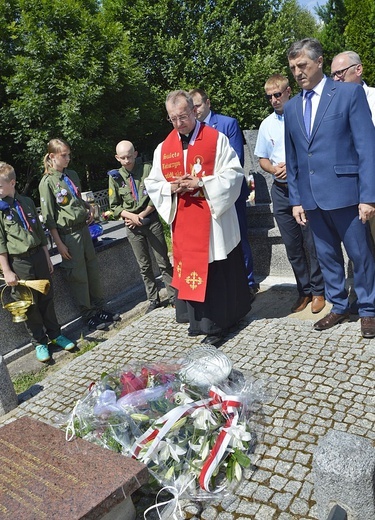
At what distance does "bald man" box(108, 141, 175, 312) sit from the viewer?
5.22m

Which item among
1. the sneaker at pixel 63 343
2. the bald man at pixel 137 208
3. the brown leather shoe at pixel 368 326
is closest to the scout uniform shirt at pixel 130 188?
the bald man at pixel 137 208

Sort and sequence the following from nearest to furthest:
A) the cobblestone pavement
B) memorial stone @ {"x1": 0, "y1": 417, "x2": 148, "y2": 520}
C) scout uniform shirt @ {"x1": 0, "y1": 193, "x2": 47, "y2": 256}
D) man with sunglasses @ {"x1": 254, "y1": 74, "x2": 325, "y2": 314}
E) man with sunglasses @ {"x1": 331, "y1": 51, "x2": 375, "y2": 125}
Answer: memorial stone @ {"x1": 0, "y1": 417, "x2": 148, "y2": 520}
the cobblestone pavement
man with sunglasses @ {"x1": 331, "y1": 51, "x2": 375, "y2": 125}
scout uniform shirt @ {"x1": 0, "y1": 193, "x2": 47, "y2": 256}
man with sunglasses @ {"x1": 254, "y1": 74, "x2": 325, "y2": 314}

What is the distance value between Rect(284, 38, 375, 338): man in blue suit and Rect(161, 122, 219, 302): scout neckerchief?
2.28ft

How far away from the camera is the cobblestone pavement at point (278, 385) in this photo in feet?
8.62

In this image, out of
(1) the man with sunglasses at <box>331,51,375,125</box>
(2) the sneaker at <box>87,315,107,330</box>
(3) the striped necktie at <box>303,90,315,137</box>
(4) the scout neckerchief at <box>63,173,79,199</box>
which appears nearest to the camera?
(3) the striped necktie at <box>303,90,315,137</box>

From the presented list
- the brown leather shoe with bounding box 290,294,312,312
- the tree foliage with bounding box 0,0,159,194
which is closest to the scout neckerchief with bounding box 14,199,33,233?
the brown leather shoe with bounding box 290,294,312,312

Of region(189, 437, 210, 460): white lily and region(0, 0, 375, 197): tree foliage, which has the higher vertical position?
region(0, 0, 375, 197): tree foliage

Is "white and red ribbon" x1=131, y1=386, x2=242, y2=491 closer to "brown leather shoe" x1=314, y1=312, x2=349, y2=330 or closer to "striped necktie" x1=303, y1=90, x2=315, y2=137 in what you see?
"brown leather shoe" x1=314, y1=312, x2=349, y2=330

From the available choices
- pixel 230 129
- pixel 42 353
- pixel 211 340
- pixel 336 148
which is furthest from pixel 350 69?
pixel 42 353

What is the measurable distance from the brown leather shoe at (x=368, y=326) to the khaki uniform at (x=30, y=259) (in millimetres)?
2875

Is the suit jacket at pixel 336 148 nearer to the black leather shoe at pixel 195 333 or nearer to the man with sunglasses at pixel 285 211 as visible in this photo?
the man with sunglasses at pixel 285 211

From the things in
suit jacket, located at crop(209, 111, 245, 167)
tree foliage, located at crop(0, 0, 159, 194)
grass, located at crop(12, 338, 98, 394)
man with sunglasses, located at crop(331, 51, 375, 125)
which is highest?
tree foliage, located at crop(0, 0, 159, 194)

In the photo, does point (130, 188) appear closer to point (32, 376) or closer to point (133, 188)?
point (133, 188)

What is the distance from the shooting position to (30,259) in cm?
467
